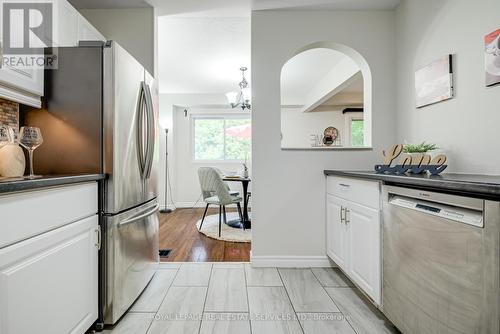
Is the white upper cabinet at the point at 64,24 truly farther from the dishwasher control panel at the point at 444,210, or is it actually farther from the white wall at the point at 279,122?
the dishwasher control panel at the point at 444,210

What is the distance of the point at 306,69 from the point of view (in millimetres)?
4250

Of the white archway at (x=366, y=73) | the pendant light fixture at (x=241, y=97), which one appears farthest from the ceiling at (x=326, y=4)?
the pendant light fixture at (x=241, y=97)

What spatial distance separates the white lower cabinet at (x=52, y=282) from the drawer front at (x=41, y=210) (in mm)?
35

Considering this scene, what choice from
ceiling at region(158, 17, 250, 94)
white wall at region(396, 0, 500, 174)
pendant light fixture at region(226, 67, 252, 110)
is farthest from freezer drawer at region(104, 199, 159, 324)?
pendant light fixture at region(226, 67, 252, 110)

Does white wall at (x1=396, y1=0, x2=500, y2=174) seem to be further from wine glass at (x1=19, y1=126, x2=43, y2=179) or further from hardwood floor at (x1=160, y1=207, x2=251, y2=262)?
wine glass at (x1=19, y1=126, x2=43, y2=179)

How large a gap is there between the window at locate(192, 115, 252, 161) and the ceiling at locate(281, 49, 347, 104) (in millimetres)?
1349

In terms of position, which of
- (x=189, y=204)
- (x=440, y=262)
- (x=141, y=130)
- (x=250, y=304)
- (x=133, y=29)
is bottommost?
(x=250, y=304)

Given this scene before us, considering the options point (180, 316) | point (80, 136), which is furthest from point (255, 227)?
point (80, 136)

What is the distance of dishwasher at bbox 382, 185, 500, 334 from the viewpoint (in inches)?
35.3

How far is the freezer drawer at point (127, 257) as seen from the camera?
1549 millimetres

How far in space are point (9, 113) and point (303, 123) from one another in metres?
5.60

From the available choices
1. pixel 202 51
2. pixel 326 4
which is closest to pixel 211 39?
pixel 202 51

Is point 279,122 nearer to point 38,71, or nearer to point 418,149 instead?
point 418,149

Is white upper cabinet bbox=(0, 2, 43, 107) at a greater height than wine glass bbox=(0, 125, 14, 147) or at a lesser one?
greater
